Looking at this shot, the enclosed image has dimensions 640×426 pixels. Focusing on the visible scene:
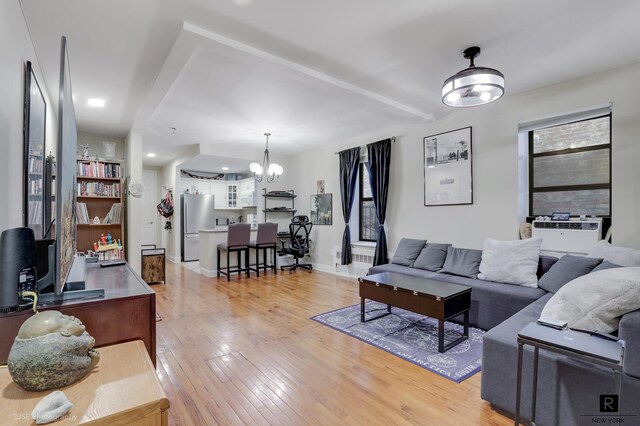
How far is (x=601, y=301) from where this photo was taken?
1589mm

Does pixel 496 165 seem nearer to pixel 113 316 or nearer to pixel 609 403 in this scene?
pixel 609 403

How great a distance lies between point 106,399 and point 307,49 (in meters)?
2.75

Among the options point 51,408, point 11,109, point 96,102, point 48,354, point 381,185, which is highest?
point 96,102

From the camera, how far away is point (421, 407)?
1.94m

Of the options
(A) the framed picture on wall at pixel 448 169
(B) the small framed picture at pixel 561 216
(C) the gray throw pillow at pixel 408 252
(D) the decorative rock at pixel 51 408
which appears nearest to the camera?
(D) the decorative rock at pixel 51 408

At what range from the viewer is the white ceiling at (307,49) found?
7.23 feet

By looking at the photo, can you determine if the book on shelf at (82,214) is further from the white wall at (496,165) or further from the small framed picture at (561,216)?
the small framed picture at (561,216)

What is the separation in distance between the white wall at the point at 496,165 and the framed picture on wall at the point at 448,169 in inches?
3.6

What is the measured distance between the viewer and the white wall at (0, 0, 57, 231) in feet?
5.25

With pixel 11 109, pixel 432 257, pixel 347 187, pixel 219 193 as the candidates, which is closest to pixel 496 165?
pixel 432 257

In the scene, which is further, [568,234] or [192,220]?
[192,220]

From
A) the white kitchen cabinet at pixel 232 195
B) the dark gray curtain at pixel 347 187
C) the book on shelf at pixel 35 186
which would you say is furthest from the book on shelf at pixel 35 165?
the white kitchen cabinet at pixel 232 195

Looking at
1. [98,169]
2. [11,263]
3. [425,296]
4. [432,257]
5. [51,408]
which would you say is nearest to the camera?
[51,408]

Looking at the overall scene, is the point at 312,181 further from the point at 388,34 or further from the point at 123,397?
the point at 123,397
